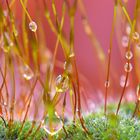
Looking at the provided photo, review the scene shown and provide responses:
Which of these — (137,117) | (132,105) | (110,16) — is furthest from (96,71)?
(137,117)

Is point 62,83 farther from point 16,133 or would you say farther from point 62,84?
point 16,133

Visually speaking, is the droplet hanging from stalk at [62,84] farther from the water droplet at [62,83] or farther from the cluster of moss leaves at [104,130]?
the cluster of moss leaves at [104,130]

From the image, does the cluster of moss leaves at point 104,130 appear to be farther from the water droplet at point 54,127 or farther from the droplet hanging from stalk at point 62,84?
the droplet hanging from stalk at point 62,84

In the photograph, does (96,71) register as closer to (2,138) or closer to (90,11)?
(90,11)

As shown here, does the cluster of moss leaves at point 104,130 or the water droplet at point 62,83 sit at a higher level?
the water droplet at point 62,83

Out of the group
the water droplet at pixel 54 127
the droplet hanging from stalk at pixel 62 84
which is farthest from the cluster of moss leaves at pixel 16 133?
the droplet hanging from stalk at pixel 62 84

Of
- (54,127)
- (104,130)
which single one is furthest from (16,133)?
(104,130)

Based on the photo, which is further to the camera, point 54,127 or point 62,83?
point 54,127

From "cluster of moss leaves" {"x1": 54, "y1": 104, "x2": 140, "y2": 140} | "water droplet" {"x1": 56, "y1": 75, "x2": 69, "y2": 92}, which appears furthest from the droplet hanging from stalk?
"cluster of moss leaves" {"x1": 54, "y1": 104, "x2": 140, "y2": 140}

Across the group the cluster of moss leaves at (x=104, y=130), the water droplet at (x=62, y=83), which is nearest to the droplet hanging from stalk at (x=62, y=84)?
the water droplet at (x=62, y=83)

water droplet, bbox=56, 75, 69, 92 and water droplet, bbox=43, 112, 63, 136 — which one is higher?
water droplet, bbox=56, 75, 69, 92

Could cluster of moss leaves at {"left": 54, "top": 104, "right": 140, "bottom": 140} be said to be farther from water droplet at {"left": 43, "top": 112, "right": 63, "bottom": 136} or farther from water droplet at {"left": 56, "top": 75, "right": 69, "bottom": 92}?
water droplet at {"left": 56, "top": 75, "right": 69, "bottom": 92}
